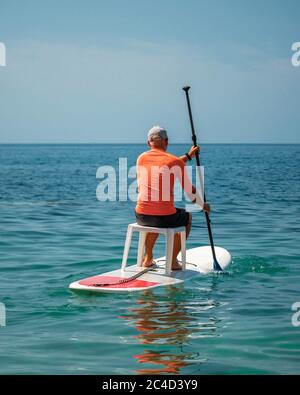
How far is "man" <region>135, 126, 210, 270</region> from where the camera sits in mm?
9672

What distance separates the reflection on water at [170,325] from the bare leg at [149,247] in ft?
2.61

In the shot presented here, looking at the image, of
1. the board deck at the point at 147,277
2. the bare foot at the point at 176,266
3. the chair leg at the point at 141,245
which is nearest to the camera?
the board deck at the point at 147,277

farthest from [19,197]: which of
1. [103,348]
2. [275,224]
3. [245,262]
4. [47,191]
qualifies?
[103,348]

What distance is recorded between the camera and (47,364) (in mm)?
6969

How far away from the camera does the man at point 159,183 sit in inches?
381

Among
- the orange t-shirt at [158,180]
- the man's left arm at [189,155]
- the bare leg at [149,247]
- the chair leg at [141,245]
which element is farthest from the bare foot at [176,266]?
the man's left arm at [189,155]

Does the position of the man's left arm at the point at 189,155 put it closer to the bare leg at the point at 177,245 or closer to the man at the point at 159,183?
the man at the point at 159,183

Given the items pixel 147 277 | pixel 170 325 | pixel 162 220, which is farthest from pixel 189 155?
pixel 170 325

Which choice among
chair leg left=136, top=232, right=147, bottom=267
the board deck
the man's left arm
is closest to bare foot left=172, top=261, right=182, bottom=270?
the board deck

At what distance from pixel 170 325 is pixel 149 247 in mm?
2348

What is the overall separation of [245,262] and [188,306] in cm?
334

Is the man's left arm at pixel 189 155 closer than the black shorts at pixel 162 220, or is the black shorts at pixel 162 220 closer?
the black shorts at pixel 162 220

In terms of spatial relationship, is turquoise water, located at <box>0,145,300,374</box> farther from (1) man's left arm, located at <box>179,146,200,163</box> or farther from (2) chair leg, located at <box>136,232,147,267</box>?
(1) man's left arm, located at <box>179,146,200,163</box>

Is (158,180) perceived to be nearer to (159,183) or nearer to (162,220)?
(159,183)
